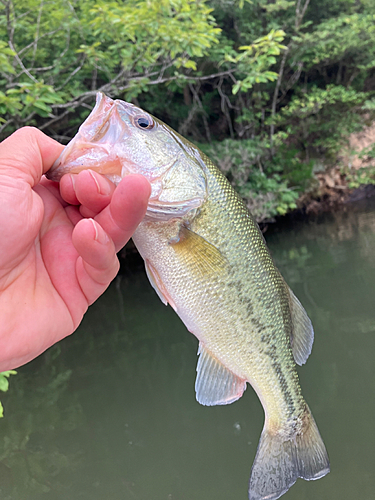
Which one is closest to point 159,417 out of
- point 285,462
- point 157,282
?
point 285,462

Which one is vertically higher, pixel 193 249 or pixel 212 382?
pixel 193 249

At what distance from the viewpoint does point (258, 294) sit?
1593 mm

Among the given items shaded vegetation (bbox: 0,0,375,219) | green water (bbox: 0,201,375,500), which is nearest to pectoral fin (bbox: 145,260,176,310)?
green water (bbox: 0,201,375,500)

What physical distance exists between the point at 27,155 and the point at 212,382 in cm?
122

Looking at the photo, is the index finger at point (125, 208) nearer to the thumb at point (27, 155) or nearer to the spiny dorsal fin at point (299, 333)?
the thumb at point (27, 155)

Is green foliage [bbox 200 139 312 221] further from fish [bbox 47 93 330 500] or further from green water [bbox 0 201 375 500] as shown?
fish [bbox 47 93 330 500]

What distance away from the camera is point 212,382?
5.41 feet

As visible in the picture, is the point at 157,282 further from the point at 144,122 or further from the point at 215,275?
the point at 144,122

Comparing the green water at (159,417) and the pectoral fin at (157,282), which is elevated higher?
the pectoral fin at (157,282)

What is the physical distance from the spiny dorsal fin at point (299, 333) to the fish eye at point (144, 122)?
3.33 feet

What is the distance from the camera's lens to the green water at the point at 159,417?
3635 millimetres

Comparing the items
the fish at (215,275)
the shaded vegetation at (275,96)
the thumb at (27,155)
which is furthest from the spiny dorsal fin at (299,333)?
the shaded vegetation at (275,96)

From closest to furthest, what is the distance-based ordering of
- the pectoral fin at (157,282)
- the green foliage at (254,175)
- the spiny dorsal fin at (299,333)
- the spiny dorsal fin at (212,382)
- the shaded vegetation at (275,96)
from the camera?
the pectoral fin at (157,282)
the spiny dorsal fin at (212,382)
the spiny dorsal fin at (299,333)
the green foliage at (254,175)
the shaded vegetation at (275,96)

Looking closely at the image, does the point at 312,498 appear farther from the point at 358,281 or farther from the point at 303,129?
the point at 303,129
